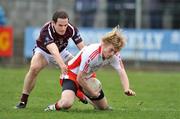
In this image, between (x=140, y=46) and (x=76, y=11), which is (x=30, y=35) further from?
(x=140, y=46)

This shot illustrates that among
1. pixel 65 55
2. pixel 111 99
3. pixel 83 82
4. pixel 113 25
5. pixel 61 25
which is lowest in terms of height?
pixel 113 25

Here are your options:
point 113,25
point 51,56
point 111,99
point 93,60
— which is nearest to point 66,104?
point 93,60

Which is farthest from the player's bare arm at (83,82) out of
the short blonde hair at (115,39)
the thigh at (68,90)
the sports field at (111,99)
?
the short blonde hair at (115,39)

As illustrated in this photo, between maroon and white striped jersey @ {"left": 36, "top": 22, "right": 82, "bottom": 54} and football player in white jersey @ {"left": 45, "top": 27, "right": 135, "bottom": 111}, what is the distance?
18.3 inches

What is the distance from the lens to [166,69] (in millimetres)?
25875

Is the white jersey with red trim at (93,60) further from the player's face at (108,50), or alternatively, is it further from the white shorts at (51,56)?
the white shorts at (51,56)

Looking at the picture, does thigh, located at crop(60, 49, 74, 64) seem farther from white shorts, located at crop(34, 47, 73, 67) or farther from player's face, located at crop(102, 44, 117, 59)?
player's face, located at crop(102, 44, 117, 59)

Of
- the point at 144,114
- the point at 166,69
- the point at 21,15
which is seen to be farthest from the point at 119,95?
the point at 21,15

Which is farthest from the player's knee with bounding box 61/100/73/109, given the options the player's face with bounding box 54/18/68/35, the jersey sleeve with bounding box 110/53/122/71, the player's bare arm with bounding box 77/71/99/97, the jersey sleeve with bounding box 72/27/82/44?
the jersey sleeve with bounding box 72/27/82/44

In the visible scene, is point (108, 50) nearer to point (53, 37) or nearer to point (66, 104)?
point (66, 104)

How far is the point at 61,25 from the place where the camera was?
11312mm

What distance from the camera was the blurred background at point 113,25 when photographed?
26.0 metres

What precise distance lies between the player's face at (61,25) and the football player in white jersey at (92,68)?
488 millimetres

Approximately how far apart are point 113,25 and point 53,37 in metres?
15.1
